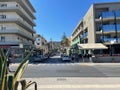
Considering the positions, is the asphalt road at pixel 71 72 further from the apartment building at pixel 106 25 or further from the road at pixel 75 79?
the apartment building at pixel 106 25

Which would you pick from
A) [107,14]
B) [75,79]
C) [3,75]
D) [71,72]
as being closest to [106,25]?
[107,14]

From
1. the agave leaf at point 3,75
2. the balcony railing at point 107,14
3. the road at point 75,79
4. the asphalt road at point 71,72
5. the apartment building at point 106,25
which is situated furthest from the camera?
the apartment building at point 106,25

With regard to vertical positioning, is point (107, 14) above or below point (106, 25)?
above

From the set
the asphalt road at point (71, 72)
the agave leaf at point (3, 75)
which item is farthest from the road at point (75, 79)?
the agave leaf at point (3, 75)

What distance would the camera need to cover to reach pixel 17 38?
6278 centimetres

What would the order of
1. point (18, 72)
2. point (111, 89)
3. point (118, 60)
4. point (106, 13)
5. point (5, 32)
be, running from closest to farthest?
point (18, 72) < point (111, 89) < point (118, 60) < point (106, 13) < point (5, 32)

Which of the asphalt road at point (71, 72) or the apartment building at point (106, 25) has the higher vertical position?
the apartment building at point (106, 25)

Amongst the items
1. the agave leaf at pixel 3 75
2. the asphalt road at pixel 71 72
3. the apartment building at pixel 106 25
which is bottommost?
the asphalt road at pixel 71 72

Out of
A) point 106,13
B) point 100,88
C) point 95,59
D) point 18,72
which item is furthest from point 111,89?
point 106,13

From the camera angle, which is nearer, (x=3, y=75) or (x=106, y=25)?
(x=3, y=75)

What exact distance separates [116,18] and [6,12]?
85.4 feet

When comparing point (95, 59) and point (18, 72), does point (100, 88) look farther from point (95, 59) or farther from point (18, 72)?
point (95, 59)

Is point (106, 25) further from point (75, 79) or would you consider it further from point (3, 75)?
point (3, 75)

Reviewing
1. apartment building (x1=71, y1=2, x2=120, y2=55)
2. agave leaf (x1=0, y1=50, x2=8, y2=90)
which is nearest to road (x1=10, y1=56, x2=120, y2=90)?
agave leaf (x1=0, y1=50, x2=8, y2=90)
